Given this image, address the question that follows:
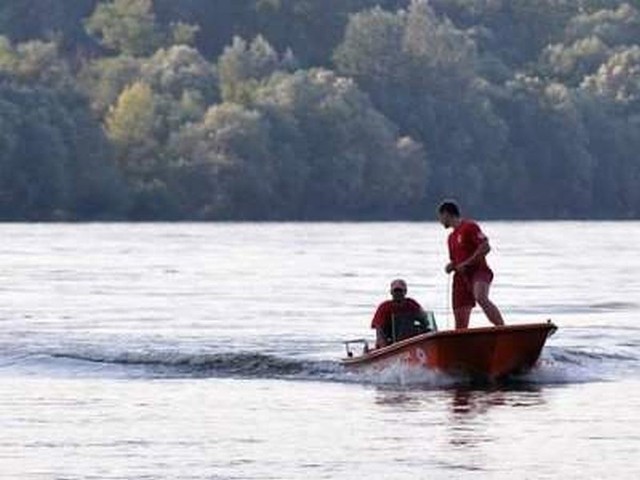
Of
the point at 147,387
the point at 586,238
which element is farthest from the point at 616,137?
the point at 147,387

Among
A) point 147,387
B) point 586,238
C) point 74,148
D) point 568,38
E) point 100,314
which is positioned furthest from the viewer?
point 568,38

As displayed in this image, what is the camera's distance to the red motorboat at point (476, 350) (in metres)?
30.6

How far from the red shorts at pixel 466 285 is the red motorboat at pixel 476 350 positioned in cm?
76

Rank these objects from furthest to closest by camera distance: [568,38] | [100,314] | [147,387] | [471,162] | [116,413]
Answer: [568,38] < [471,162] < [100,314] < [147,387] < [116,413]

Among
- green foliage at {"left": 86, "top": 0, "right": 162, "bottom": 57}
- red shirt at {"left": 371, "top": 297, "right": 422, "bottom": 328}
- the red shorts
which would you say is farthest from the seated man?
green foliage at {"left": 86, "top": 0, "right": 162, "bottom": 57}

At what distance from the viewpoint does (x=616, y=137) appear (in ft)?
439

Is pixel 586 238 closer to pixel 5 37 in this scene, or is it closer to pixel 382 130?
pixel 382 130

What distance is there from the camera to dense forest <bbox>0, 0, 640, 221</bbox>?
122 meters

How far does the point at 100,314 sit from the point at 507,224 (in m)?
80.1

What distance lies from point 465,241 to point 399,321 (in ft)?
4.49

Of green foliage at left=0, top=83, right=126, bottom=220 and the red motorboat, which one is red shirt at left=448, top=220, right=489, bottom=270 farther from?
green foliage at left=0, top=83, right=126, bottom=220

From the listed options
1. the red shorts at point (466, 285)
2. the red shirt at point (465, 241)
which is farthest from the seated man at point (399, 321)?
the red shirt at point (465, 241)

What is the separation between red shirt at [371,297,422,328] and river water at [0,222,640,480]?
59 cm

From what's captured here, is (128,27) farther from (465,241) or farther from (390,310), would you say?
(465,241)
